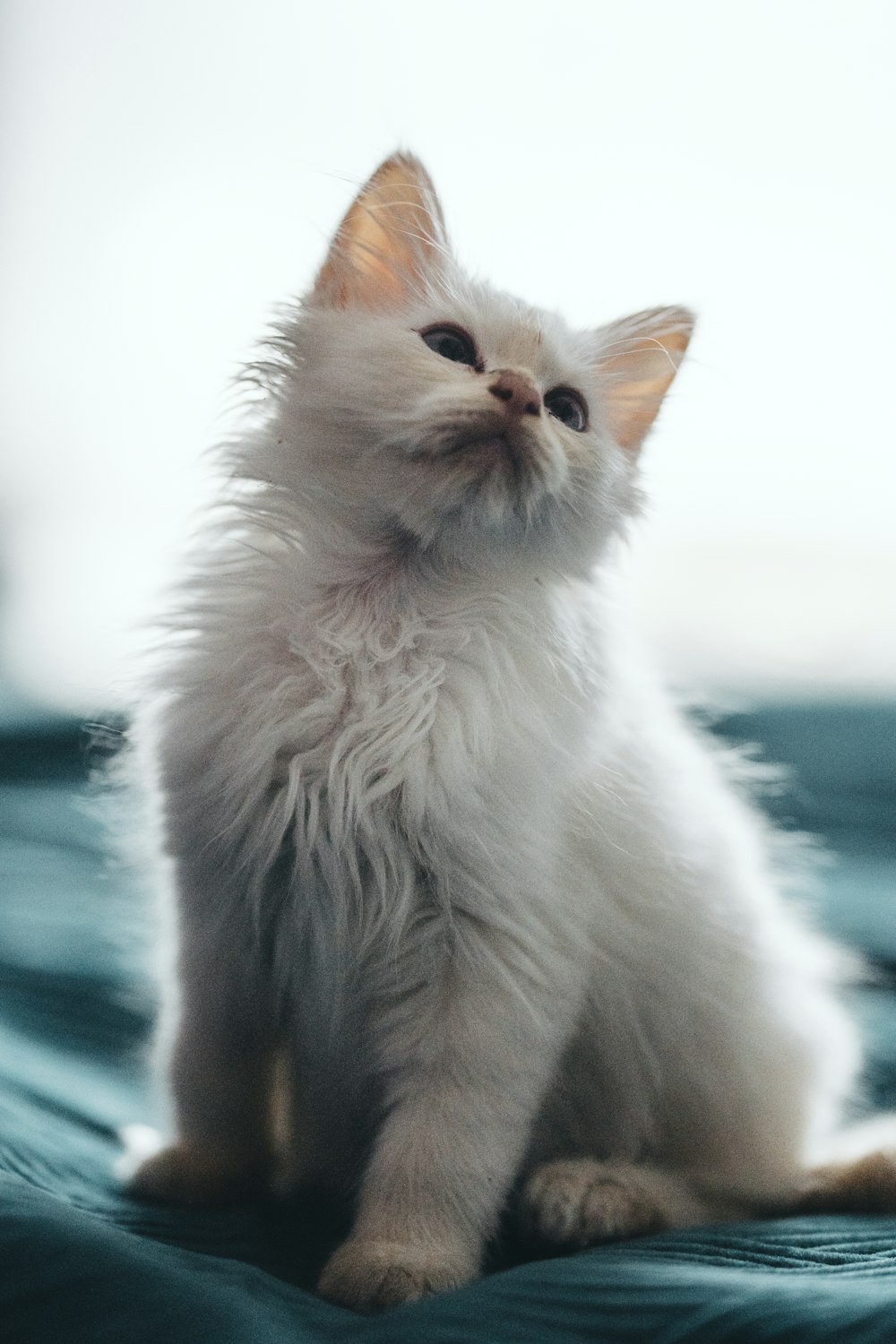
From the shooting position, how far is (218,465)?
0.95 metres

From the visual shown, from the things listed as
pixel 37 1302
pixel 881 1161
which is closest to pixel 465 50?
pixel 881 1161

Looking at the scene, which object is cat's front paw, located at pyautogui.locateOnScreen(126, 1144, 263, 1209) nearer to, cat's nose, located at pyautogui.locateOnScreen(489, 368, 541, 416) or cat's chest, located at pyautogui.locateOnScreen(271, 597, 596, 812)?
cat's chest, located at pyautogui.locateOnScreen(271, 597, 596, 812)

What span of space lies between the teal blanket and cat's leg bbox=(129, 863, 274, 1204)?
0.03 m

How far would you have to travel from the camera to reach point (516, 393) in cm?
82

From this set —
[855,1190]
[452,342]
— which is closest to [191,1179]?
[855,1190]

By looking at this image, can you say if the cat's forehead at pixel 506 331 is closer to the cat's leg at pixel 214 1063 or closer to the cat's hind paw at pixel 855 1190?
the cat's leg at pixel 214 1063

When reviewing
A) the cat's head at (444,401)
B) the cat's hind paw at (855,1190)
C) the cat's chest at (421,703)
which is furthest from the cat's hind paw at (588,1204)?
the cat's head at (444,401)

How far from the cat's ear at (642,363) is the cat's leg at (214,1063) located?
469 millimetres

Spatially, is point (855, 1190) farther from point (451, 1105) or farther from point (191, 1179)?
point (191, 1179)

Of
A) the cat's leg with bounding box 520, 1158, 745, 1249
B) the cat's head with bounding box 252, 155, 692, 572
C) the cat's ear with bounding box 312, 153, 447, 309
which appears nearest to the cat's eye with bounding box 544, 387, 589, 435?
the cat's head with bounding box 252, 155, 692, 572

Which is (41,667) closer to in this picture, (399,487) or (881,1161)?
(399,487)

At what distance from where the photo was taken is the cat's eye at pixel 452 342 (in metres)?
0.90

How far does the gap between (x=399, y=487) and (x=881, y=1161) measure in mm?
579

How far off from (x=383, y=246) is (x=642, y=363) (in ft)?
0.71
